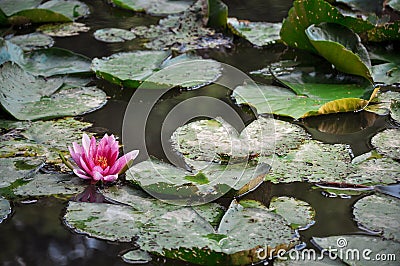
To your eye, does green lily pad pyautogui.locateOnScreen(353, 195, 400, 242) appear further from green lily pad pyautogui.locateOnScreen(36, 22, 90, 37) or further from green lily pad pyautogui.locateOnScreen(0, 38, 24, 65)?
green lily pad pyautogui.locateOnScreen(36, 22, 90, 37)

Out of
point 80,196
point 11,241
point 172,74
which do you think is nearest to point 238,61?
point 172,74

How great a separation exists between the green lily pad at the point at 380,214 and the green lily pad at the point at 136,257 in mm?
487

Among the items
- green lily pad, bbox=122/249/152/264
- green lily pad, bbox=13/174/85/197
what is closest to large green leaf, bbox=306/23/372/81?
green lily pad, bbox=13/174/85/197

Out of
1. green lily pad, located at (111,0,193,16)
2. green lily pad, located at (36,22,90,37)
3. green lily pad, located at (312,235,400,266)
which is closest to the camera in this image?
green lily pad, located at (312,235,400,266)

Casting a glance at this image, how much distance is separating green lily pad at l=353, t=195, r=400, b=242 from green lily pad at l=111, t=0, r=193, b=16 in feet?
6.46

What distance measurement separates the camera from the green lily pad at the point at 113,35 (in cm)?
275

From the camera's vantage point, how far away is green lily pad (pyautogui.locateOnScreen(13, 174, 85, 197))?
1521 millimetres

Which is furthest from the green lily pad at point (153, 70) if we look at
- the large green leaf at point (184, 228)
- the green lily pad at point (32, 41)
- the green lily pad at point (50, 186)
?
the large green leaf at point (184, 228)

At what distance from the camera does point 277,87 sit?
7.08 ft

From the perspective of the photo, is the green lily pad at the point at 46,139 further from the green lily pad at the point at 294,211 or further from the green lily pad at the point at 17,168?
the green lily pad at the point at 294,211

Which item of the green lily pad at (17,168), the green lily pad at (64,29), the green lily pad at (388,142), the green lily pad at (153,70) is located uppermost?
the green lily pad at (388,142)

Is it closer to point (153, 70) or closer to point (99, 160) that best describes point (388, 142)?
point (99, 160)

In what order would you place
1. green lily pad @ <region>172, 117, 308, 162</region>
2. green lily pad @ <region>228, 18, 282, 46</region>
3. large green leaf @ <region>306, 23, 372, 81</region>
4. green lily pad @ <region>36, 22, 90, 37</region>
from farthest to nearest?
1. green lily pad @ <region>36, 22, 90, 37</region>
2. green lily pad @ <region>228, 18, 282, 46</region>
3. large green leaf @ <region>306, 23, 372, 81</region>
4. green lily pad @ <region>172, 117, 308, 162</region>

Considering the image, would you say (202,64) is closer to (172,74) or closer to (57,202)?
(172,74)
